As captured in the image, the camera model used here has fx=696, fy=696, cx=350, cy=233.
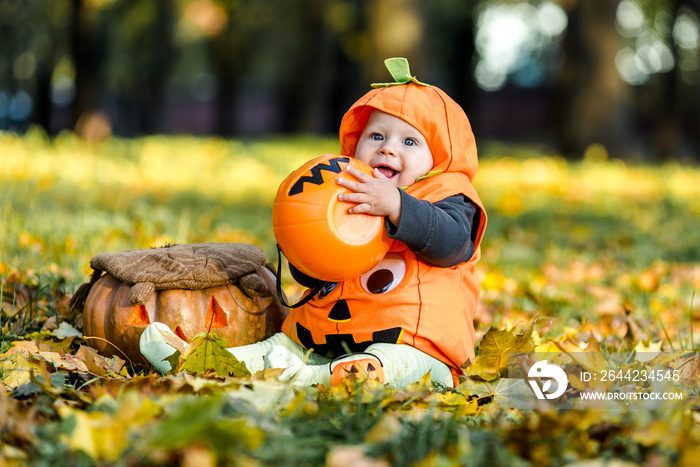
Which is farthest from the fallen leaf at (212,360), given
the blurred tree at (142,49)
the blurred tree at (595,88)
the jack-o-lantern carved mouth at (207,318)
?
the blurred tree at (142,49)

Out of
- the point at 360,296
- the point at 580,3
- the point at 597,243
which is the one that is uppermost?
the point at 580,3

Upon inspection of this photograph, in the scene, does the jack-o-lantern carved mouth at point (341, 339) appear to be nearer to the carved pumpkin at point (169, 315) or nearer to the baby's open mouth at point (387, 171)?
the carved pumpkin at point (169, 315)

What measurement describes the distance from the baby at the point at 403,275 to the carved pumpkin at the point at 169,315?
0.43 ft

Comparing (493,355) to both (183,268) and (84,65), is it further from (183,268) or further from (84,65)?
(84,65)

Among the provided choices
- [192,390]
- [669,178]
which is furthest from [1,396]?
[669,178]

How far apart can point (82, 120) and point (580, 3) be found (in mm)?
10785

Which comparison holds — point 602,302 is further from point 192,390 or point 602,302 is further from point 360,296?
point 192,390

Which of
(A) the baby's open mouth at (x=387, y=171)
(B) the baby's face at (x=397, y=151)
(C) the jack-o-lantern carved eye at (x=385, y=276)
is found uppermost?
(B) the baby's face at (x=397, y=151)

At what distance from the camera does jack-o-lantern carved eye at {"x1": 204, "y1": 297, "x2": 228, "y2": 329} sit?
9.10 ft

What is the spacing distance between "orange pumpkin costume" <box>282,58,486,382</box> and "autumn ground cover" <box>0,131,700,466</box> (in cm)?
18

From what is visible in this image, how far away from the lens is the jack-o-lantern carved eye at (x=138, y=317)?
8.80 ft

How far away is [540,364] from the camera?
2445 mm

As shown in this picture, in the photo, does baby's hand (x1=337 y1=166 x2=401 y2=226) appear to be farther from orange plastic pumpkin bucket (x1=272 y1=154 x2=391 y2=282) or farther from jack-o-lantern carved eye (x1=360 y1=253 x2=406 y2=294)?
jack-o-lantern carved eye (x1=360 y1=253 x2=406 y2=294)

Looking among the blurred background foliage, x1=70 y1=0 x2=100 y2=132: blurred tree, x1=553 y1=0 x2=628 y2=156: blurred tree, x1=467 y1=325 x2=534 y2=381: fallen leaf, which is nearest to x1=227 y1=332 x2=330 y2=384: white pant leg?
x1=467 y1=325 x2=534 y2=381: fallen leaf
